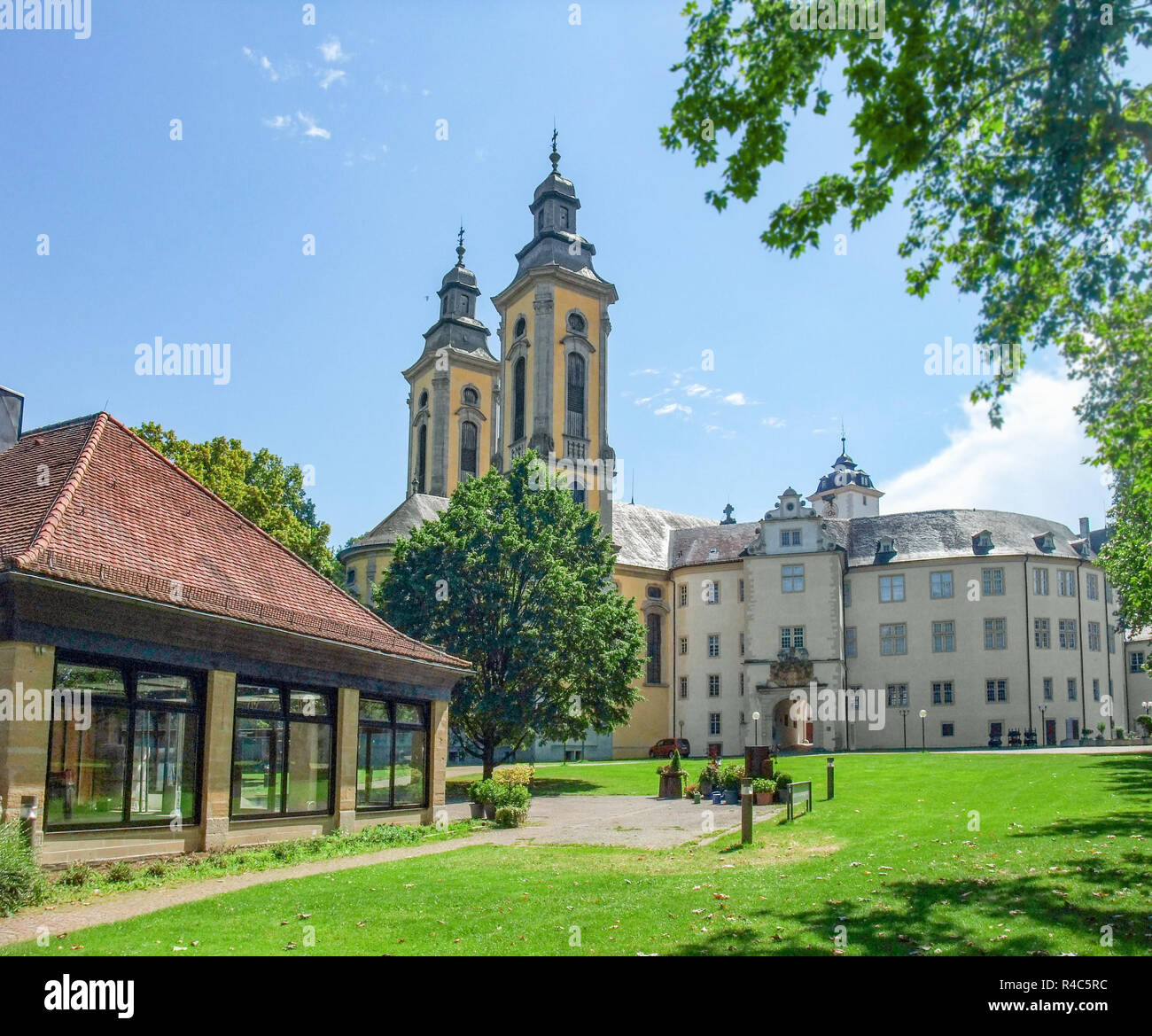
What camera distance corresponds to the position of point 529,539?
40.3 metres

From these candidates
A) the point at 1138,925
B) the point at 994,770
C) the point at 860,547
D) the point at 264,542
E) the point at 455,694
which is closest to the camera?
the point at 1138,925

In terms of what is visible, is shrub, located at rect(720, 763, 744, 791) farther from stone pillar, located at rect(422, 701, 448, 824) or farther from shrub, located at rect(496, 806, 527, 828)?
stone pillar, located at rect(422, 701, 448, 824)

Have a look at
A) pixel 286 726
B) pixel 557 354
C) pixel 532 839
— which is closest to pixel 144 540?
pixel 286 726

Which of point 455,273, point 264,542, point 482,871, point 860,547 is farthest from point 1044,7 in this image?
point 455,273

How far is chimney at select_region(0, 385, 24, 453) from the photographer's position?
69.8ft

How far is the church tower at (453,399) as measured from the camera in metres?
82.1

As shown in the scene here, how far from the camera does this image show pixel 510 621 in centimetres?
3891

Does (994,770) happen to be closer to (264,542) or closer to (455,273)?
(264,542)

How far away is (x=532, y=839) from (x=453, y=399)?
64171 millimetres

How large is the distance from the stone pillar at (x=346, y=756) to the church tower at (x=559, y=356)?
44644 mm

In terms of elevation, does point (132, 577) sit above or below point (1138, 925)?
above

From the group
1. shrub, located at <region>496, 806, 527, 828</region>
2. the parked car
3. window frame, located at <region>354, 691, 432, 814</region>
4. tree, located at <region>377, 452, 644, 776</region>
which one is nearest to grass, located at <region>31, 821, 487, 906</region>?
window frame, located at <region>354, 691, 432, 814</region>

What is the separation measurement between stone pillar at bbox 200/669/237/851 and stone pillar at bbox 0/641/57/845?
10.8 ft
